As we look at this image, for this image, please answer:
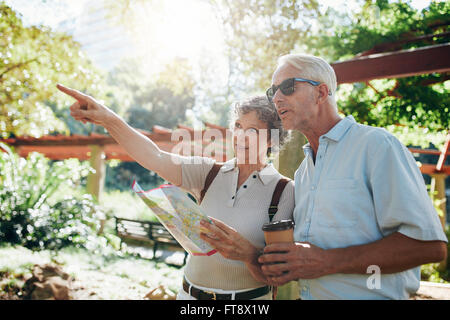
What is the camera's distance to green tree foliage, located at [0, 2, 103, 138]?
5547 millimetres

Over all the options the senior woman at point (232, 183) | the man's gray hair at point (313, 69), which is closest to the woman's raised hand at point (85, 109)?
the senior woman at point (232, 183)

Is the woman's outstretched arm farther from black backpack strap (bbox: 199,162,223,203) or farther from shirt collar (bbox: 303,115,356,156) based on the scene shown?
shirt collar (bbox: 303,115,356,156)

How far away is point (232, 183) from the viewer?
1.71 meters

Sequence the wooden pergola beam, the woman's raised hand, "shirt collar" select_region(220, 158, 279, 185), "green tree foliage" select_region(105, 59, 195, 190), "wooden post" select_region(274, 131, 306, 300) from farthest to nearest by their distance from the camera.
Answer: "green tree foliage" select_region(105, 59, 195, 190)
"wooden post" select_region(274, 131, 306, 300)
the wooden pergola beam
"shirt collar" select_region(220, 158, 279, 185)
the woman's raised hand

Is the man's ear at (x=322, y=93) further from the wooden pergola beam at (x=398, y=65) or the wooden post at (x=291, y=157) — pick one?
the wooden pergola beam at (x=398, y=65)

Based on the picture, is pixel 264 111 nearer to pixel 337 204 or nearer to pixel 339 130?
pixel 339 130

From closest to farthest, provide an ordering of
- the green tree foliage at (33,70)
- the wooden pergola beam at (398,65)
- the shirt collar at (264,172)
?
the shirt collar at (264,172), the wooden pergola beam at (398,65), the green tree foliage at (33,70)

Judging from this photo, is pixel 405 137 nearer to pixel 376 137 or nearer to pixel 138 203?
pixel 376 137

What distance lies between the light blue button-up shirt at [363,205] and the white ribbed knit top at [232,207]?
0.33 metres

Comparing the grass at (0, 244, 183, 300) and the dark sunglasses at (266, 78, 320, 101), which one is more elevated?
the dark sunglasses at (266, 78, 320, 101)

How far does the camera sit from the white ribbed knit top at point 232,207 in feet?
5.12

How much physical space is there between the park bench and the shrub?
1909mm

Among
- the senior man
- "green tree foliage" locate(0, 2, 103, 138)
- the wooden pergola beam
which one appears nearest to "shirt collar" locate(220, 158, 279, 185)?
the senior man

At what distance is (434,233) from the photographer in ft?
3.22
